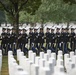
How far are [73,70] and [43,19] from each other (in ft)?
120

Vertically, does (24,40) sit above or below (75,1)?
below

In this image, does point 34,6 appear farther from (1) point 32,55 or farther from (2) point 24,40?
(1) point 32,55

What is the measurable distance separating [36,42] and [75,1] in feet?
12.8

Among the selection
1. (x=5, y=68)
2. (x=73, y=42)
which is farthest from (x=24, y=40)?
(x=5, y=68)

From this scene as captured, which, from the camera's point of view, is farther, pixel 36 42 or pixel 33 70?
pixel 36 42

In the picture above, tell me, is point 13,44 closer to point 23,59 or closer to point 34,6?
point 34,6

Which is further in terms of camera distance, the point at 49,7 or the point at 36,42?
the point at 49,7

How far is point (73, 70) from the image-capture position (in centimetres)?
631

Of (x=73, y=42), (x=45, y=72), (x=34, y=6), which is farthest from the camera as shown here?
(x=34, y=6)

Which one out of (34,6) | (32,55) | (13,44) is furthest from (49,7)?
(32,55)

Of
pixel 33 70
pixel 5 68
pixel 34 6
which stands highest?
pixel 34 6

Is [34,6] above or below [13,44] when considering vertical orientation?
above

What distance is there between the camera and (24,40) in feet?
55.4

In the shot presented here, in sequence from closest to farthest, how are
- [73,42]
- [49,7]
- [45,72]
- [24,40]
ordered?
[45,72], [24,40], [73,42], [49,7]
